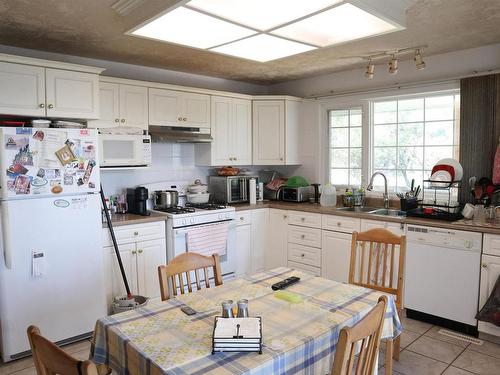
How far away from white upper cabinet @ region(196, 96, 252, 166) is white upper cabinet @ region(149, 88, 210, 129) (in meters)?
0.13

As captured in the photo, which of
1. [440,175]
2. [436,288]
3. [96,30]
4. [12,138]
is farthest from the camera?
[440,175]

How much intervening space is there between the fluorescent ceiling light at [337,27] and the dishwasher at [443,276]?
1.78 metres

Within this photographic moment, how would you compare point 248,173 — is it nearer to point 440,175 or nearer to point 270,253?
point 270,253

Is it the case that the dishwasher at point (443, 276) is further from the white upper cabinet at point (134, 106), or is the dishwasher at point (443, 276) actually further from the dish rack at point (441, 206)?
the white upper cabinet at point (134, 106)

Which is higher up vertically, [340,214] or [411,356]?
[340,214]

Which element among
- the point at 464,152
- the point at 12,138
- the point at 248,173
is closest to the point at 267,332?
the point at 12,138

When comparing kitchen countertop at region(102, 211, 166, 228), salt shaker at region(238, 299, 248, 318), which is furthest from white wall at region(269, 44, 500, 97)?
salt shaker at region(238, 299, 248, 318)

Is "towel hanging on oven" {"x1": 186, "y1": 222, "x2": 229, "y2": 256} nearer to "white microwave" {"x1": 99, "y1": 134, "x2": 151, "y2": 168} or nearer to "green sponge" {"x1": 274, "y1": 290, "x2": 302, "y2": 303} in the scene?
"white microwave" {"x1": 99, "y1": 134, "x2": 151, "y2": 168}

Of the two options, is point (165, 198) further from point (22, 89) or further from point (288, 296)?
point (288, 296)

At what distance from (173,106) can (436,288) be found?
295cm

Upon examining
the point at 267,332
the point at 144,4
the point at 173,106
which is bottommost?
the point at 267,332

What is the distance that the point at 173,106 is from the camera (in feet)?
13.1

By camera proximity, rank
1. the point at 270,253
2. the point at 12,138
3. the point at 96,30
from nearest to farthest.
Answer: the point at 12,138 → the point at 96,30 → the point at 270,253

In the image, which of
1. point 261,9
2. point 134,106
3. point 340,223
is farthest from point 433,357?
point 134,106
